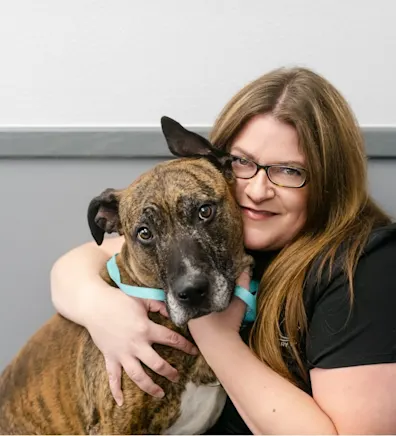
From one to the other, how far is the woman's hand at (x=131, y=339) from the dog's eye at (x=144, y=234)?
0.58 feet

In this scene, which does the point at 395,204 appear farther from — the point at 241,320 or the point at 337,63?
the point at 241,320

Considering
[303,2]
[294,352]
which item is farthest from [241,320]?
[303,2]

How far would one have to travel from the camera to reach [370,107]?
→ 1.78 meters

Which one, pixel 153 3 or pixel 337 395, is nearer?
pixel 337 395

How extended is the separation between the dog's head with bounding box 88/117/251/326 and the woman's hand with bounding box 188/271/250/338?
69mm

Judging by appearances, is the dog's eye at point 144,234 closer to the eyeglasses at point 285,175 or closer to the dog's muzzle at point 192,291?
the dog's muzzle at point 192,291

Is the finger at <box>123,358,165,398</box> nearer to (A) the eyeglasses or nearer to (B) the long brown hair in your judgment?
(B) the long brown hair

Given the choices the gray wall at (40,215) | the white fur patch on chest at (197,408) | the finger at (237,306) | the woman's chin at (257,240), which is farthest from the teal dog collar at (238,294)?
the gray wall at (40,215)

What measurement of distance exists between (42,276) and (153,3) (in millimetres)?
1096

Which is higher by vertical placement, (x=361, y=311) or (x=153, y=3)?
(x=153, y=3)

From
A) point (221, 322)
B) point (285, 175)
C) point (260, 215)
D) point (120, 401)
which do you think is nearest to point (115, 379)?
point (120, 401)

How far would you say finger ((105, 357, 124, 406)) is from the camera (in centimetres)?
130

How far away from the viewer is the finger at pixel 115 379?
130 cm

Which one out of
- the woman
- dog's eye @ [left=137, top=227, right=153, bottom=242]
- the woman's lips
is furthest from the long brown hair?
dog's eye @ [left=137, top=227, right=153, bottom=242]
